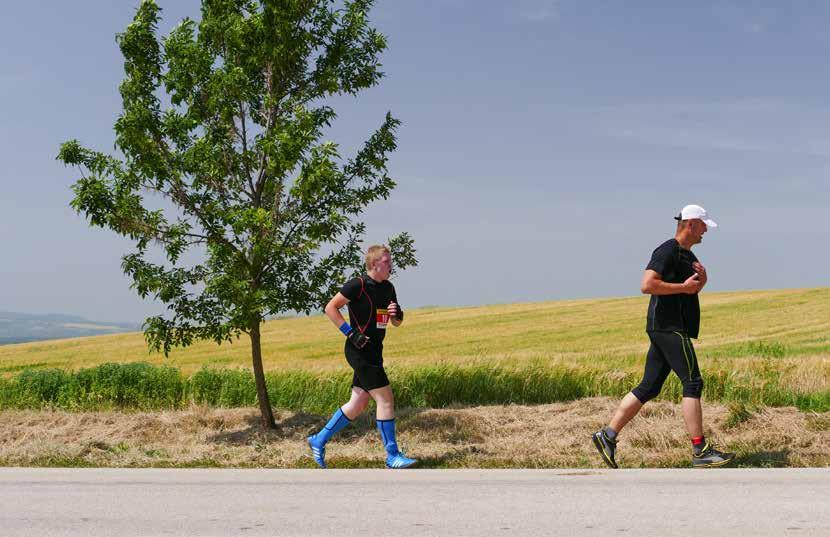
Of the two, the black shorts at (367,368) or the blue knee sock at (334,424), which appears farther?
the blue knee sock at (334,424)

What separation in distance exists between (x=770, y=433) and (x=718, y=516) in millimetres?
3634

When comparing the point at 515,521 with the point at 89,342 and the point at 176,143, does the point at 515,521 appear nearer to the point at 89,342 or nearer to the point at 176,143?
the point at 176,143

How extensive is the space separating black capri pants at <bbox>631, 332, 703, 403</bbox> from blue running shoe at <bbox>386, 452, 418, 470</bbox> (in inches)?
81.8

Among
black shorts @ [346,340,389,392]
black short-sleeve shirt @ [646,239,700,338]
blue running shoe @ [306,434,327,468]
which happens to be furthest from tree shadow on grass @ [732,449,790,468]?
blue running shoe @ [306,434,327,468]

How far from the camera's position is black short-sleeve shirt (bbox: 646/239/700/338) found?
23.4 feet

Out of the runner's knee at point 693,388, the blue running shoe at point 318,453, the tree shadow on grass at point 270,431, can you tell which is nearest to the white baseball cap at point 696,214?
the runner's knee at point 693,388

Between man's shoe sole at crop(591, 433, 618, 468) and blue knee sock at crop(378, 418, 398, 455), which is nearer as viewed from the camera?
man's shoe sole at crop(591, 433, 618, 468)

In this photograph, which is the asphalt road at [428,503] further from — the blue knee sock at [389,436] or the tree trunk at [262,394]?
the tree trunk at [262,394]

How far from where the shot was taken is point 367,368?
24.6 feet

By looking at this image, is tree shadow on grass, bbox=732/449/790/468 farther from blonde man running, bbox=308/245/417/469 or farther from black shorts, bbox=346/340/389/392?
black shorts, bbox=346/340/389/392

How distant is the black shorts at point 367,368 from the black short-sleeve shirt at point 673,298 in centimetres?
242

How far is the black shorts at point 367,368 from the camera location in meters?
7.48

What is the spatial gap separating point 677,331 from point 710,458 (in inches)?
42.9

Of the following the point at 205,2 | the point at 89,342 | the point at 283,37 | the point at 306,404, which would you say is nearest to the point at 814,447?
the point at 306,404
